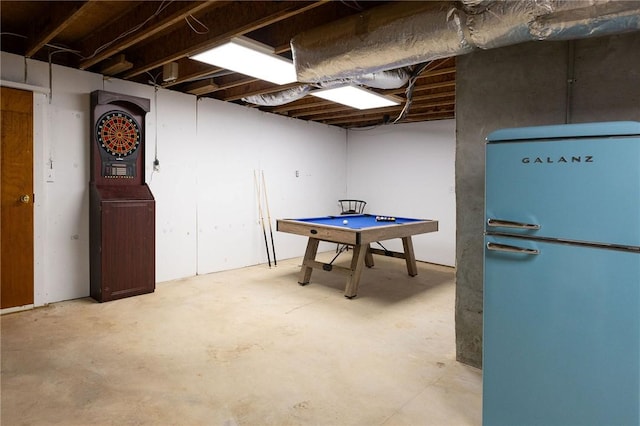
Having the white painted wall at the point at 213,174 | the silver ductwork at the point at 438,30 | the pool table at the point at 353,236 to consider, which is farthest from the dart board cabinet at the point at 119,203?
the silver ductwork at the point at 438,30

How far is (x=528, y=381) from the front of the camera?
1.84 meters

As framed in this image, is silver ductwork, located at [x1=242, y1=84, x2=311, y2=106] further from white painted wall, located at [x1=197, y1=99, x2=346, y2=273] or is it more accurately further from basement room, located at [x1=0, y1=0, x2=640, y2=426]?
white painted wall, located at [x1=197, y1=99, x2=346, y2=273]

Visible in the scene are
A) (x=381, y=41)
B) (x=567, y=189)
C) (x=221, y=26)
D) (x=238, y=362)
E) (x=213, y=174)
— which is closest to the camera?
(x=567, y=189)

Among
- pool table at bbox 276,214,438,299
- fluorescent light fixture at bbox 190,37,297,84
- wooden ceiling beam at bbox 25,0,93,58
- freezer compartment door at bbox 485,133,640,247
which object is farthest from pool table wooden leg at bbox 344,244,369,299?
wooden ceiling beam at bbox 25,0,93,58

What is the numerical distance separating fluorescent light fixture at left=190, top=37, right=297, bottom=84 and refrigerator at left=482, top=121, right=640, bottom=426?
2.01 metres

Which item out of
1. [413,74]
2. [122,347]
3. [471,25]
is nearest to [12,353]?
[122,347]

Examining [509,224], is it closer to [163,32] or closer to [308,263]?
[308,263]

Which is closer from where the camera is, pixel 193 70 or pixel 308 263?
pixel 193 70

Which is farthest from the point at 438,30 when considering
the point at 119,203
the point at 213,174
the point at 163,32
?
the point at 213,174

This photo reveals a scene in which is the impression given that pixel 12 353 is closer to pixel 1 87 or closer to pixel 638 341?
pixel 1 87

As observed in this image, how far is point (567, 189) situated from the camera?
171 centimetres

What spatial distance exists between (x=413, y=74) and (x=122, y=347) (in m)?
3.41

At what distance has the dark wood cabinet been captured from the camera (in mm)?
3936

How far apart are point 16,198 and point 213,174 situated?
227 centimetres
